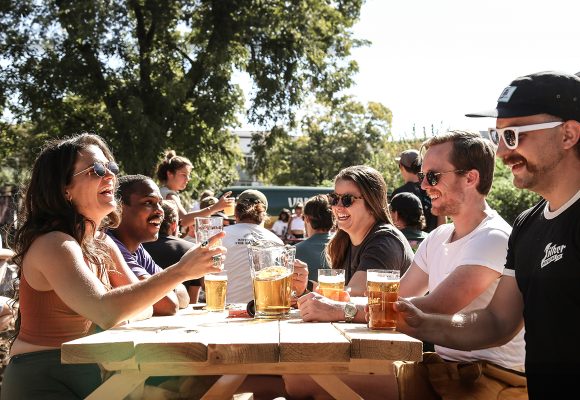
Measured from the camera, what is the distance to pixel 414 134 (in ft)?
77.3

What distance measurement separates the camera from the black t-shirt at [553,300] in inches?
93.0

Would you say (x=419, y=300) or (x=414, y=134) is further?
(x=414, y=134)

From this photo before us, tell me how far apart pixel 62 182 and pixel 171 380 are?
3.58ft

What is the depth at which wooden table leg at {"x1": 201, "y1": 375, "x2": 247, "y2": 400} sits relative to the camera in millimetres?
2723

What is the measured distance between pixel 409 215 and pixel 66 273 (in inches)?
152

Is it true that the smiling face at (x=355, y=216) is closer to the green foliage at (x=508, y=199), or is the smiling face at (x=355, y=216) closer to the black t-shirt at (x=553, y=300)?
the black t-shirt at (x=553, y=300)

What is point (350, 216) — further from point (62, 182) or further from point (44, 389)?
point (44, 389)

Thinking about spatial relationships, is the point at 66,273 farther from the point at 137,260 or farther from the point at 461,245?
the point at 461,245

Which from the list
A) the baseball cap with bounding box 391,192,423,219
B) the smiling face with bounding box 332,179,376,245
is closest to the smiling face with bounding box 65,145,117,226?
the smiling face with bounding box 332,179,376,245

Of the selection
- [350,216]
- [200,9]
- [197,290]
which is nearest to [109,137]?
[200,9]

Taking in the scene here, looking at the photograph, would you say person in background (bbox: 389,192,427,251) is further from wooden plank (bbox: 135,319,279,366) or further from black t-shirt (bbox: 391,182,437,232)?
wooden plank (bbox: 135,319,279,366)

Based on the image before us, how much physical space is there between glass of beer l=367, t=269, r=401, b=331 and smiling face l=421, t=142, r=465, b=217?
38.6 inches

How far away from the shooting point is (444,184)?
3502 mm

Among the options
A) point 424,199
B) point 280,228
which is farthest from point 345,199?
point 280,228
